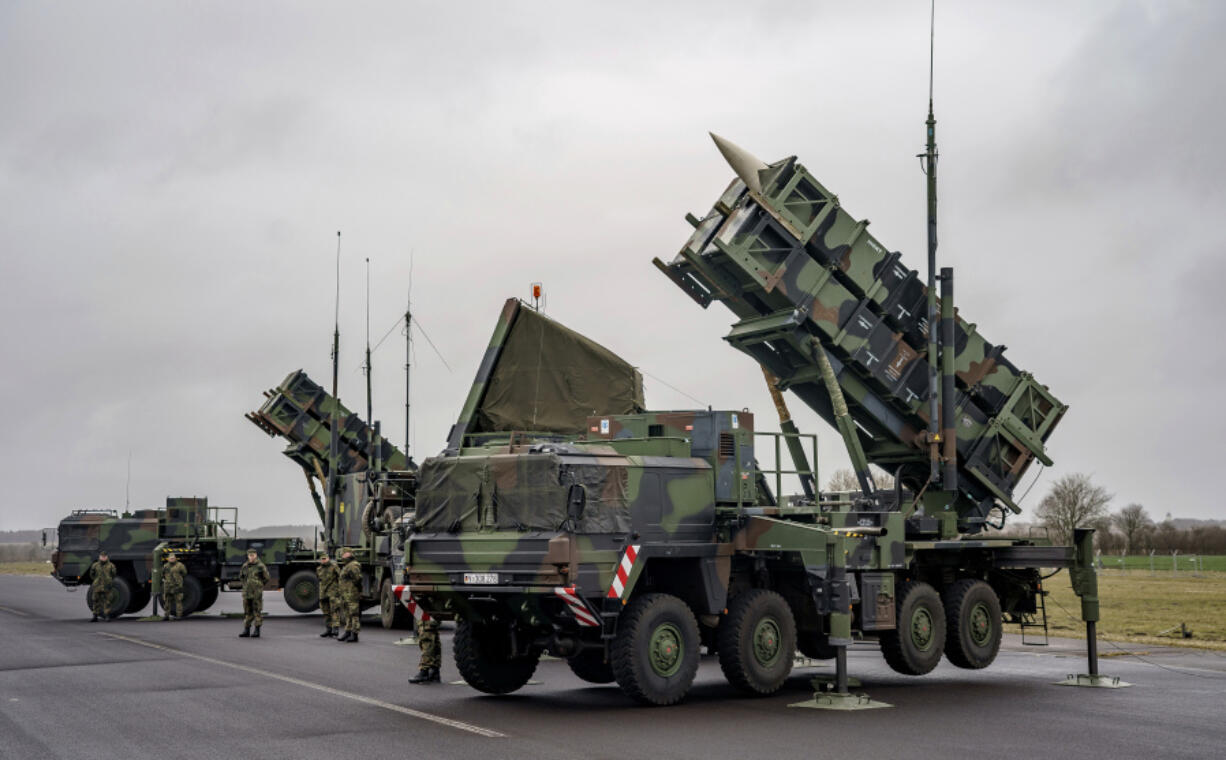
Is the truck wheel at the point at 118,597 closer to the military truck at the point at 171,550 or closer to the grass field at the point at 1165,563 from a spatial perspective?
the military truck at the point at 171,550

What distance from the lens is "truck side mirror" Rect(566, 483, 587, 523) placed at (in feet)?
35.6

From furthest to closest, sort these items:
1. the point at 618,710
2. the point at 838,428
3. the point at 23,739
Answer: the point at 838,428 → the point at 618,710 → the point at 23,739

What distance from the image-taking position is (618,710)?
11.1m

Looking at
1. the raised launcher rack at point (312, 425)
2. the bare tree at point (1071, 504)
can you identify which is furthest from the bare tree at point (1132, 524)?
the raised launcher rack at point (312, 425)

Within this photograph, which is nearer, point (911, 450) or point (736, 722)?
point (736, 722)

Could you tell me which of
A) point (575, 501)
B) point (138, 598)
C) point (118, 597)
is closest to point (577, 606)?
point (575, 501)

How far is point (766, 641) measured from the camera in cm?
1227

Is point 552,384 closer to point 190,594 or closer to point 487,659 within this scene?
point 487,659

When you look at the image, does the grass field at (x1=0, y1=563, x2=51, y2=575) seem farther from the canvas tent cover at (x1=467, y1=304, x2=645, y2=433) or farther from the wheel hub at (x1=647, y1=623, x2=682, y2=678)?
the wheel hub at (x1=647, y1=623, x2=682, y2=678)

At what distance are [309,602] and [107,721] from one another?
18074 mm

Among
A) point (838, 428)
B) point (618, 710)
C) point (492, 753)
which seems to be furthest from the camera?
point (838, 428)

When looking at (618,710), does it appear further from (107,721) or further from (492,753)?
(107,721)

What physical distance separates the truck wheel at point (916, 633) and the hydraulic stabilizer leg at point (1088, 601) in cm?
140

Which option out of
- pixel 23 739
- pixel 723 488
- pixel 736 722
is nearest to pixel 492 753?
pixel 736 722
